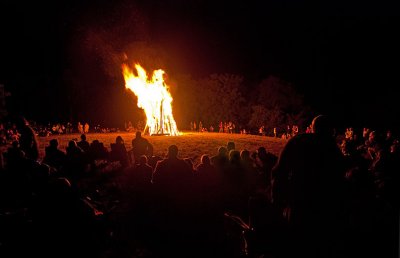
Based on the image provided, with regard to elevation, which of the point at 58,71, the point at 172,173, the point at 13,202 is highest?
the point at 58,71

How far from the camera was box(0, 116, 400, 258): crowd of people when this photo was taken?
174 inches

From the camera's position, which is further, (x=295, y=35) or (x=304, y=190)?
(x=295, y=35)

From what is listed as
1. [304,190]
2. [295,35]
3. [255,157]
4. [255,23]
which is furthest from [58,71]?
[304,190]

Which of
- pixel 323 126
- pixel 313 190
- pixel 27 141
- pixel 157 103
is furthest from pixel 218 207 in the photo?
pixel 157 103

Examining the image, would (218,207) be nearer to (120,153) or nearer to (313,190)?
(313,190)

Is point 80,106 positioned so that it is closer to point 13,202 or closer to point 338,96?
point 338,96

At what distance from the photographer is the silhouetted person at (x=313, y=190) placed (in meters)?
4.38

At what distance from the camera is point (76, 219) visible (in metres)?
4.78

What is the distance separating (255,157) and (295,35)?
39031mm

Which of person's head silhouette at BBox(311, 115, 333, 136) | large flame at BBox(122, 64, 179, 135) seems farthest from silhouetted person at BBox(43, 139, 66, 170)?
large flame at BBox(122, 64, 179, 135)

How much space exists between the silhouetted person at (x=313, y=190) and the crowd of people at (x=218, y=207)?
0.04 feet

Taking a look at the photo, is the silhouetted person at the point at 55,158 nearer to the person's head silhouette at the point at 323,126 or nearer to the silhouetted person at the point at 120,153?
the silhouetted person at the point at 120,153

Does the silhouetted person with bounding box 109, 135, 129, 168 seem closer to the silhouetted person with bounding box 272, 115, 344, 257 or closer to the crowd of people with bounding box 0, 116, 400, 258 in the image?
the crowd of people with bounding box 0, 116, 400, 258

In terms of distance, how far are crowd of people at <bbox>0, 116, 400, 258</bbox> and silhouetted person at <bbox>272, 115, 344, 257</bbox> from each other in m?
0.01
